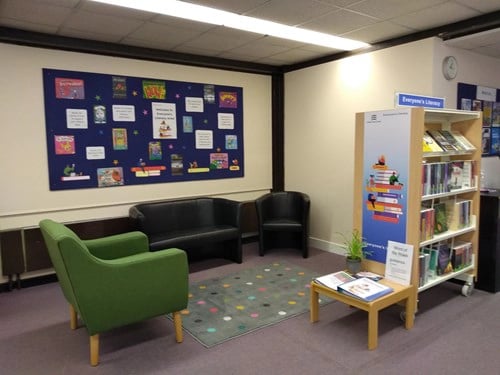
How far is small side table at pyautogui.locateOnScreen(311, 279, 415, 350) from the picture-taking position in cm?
272

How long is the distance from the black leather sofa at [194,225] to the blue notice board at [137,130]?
42 centimetres

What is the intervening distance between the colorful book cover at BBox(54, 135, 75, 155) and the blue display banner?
3360 mm

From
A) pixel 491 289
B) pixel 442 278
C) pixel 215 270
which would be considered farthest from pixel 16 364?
pixel 491 289

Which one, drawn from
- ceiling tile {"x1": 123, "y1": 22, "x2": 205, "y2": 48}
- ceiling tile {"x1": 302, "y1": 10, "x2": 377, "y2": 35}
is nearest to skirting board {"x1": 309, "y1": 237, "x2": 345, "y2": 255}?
ceiling tile {"x1": 302, "y1": 10, "x2": 377, "y2": 35}

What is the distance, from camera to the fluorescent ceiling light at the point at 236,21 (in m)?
3.24

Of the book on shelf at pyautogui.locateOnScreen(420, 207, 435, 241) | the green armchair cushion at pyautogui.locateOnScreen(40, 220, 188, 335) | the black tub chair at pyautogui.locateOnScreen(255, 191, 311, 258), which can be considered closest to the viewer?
the green armchair cushion at pyautogui.locateOnScreen(40, 220, 188, 335)

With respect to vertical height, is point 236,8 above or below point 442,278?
above

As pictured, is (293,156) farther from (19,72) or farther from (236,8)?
(19,72)

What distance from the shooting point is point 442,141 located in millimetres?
3355

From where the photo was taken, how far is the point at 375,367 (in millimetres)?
2547

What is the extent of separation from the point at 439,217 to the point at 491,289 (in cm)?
106

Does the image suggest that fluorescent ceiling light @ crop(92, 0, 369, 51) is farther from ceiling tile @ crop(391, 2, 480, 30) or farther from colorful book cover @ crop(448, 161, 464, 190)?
colorful book cover @ crop(448, 161, 464, 190)

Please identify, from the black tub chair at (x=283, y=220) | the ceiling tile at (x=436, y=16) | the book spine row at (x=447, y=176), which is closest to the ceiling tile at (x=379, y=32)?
the ceiling tile at (x=436, y=16)

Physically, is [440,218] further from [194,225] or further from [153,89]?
[153,89]
